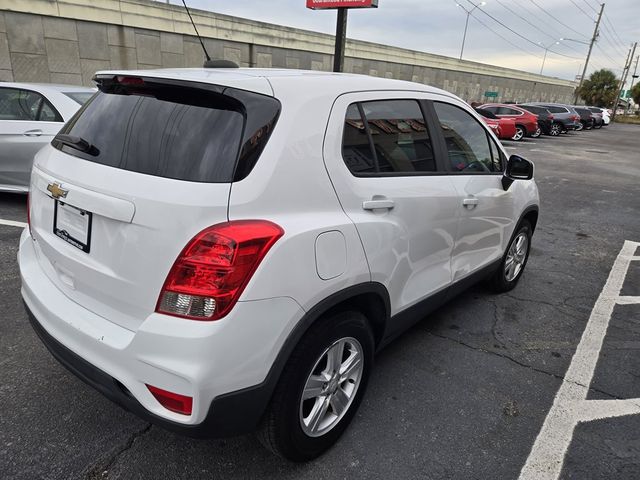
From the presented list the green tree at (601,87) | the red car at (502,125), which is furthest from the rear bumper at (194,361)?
the green tree at (601,87)

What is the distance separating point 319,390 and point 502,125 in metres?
20.4

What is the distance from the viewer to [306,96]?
6.56 ft

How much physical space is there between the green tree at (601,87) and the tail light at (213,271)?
76846 mm

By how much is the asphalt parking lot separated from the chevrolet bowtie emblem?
1.17 m

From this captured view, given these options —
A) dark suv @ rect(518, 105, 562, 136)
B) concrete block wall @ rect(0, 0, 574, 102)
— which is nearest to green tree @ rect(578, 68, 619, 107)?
dark suv @ rect(518, 105, 562, 136)

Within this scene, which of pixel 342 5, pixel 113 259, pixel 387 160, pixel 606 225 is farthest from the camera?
pixel 342 5

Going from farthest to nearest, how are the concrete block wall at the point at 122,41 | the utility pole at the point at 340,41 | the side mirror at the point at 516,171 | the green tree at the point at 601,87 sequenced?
the green tree at the point at 601,87
the concrete block wall at the point at 122,41
the utility pole at the point at 340,41
the side mirror at the point at 516,171

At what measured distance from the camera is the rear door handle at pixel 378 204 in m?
2.16

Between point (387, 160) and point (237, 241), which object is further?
point (387, 160)

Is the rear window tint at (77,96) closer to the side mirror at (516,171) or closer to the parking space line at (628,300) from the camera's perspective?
the side mirror at (516,171)

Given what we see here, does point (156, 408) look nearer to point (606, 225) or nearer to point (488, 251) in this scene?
point (488, 251)

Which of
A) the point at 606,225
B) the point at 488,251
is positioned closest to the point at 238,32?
the point at 606,225

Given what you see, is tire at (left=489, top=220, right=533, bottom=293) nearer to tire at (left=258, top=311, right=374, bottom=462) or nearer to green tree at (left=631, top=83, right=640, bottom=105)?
tire at (left=258, top=311, right=374, bottom=462)

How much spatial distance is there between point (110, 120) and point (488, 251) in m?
2.71
